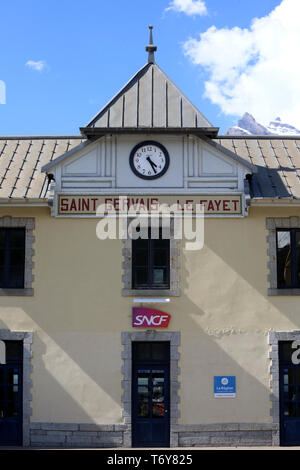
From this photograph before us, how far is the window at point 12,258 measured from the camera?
56.9 ft

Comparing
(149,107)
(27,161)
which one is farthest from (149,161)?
(27,161)

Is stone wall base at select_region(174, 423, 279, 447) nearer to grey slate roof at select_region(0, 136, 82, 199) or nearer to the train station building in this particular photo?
the train station building

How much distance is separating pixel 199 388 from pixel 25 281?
17.8 ft

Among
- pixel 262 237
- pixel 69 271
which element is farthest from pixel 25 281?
pixel 262 237

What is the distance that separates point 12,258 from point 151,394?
17.2 feet

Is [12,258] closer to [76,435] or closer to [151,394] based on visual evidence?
[76,435]

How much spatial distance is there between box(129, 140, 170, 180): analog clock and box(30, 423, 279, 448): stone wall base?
6667 mm

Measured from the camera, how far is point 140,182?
677 inches

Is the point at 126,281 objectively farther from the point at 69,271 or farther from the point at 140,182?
the point at 140,182

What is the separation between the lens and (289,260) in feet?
56.9

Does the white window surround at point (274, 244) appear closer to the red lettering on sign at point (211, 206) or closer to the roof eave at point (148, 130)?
the red lettering on sign at point (211, 206)

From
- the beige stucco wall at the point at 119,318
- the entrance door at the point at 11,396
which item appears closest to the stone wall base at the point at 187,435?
the beige stucco wall at the point at 119,318
